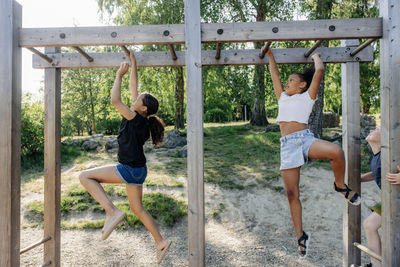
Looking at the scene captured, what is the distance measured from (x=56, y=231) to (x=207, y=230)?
11.7 ft

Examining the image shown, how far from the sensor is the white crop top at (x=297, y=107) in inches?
126

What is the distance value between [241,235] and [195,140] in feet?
14.7

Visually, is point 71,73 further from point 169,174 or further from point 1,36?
point 1,36

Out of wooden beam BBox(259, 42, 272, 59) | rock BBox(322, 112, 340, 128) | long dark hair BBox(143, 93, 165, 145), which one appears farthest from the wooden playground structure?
A: rock BBox(322, 112, 340, 128)

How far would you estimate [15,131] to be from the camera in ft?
9.25

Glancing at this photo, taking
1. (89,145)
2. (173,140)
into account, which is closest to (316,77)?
(173,140)

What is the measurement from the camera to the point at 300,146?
10.3 feet

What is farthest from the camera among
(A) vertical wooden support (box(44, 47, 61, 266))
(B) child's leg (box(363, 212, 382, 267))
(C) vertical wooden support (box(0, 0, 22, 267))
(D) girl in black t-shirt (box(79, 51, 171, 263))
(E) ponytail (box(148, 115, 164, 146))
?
(A) vertical wooden support (box(44, 47, 61, 266))

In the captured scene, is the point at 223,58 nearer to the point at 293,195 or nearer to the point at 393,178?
the point at 293,195

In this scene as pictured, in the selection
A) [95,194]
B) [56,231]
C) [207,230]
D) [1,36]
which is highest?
[1,36]

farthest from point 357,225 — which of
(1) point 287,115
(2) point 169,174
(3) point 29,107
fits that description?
(3) point 29,107

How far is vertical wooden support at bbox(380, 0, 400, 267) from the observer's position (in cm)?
259

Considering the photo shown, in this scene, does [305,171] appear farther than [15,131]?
Yes

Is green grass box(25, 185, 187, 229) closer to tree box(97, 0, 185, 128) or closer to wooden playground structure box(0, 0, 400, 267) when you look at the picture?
wooden playground structure box(0, 0, 400, 267)
